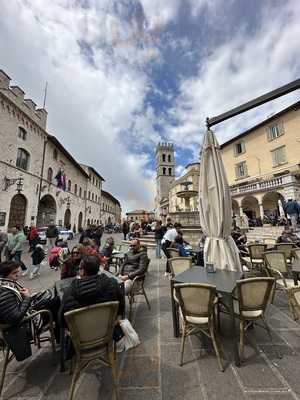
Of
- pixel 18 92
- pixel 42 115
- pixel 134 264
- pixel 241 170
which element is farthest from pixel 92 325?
pixel 241 170

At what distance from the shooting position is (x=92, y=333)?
1.84 m

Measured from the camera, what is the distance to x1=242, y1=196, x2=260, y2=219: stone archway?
21944 millimetres

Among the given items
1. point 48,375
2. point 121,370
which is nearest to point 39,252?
point 48,375

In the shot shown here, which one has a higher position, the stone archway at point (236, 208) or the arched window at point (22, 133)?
the arched window at point (22, 133)

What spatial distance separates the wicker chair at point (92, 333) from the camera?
173 centimetres

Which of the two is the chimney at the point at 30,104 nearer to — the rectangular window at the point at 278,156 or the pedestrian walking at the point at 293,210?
the pedestrian walking at the point at 293,210

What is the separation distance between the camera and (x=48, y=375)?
86.1 inches

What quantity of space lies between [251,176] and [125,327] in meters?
25.4

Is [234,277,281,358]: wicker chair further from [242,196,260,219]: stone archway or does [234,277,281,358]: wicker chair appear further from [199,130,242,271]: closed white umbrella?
[242,196,260,219]: stone archway

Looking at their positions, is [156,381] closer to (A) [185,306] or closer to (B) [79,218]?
(A) [185,306]

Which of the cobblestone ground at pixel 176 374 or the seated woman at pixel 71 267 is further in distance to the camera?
the seated woman at pixel 71 267

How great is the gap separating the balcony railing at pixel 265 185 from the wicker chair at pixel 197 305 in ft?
60.2

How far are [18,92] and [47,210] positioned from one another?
1137 centimetres

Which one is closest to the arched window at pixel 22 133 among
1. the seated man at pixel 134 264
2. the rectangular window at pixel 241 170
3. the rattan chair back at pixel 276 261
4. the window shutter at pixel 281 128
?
the seated man at pixel 134 264
